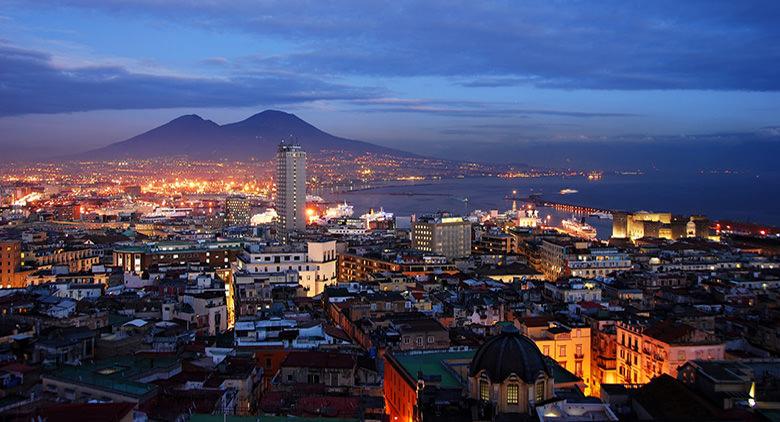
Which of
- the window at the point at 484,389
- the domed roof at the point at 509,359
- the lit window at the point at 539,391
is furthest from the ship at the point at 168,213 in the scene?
the lit window at the point at 539,391

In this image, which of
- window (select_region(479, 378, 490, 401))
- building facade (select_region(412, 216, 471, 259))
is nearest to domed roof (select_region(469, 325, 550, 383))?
window (select_region(479, 378, 490, 401))

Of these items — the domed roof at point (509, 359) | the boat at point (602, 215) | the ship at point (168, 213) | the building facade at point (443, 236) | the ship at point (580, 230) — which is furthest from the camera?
the boat at point (602, 215)

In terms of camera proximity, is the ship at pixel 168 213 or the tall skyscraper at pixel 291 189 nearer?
the tall skyscraper at pixel 291 189

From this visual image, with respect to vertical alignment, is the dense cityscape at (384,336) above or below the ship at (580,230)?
above

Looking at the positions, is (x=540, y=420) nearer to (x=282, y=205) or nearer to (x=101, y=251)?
(x=101, y=251)

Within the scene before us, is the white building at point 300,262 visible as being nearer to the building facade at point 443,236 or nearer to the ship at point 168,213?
the building facade at point 443,236

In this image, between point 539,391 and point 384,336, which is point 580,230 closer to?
point 384,336
